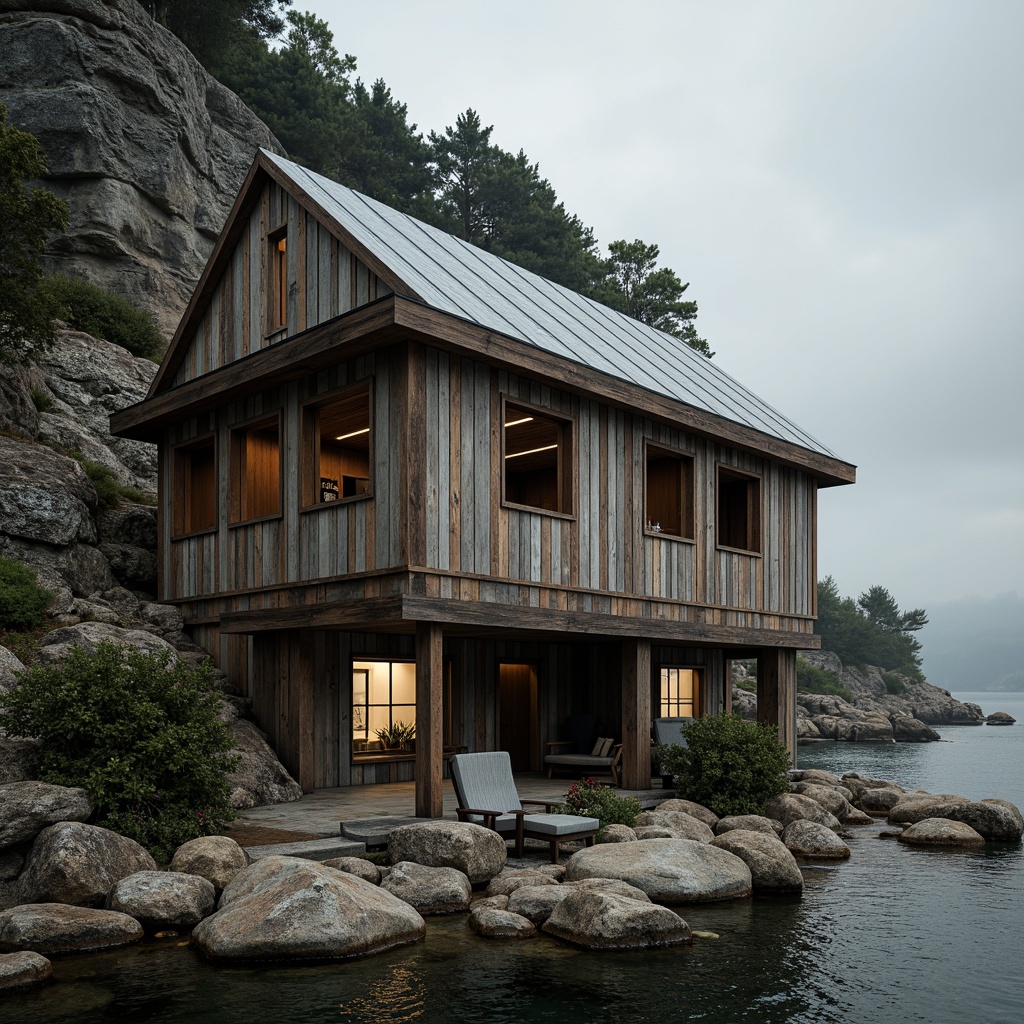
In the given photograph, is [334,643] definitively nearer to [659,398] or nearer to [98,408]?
[659,398]

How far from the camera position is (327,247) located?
45.6 feet

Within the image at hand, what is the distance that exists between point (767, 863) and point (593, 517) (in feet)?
17.4

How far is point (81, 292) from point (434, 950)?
21.4 m

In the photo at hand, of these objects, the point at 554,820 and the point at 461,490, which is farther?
the point at 461,490

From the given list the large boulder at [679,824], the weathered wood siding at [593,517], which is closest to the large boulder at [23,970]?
the weathered wood siding at [593,517]

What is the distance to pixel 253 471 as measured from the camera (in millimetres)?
15664

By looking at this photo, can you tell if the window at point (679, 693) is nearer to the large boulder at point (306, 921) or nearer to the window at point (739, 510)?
the window at point (739, 510)

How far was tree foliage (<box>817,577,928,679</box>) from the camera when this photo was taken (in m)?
79.8

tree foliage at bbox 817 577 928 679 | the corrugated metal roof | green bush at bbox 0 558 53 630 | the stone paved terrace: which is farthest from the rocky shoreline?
tree foliage at bbox 817 577 928 679

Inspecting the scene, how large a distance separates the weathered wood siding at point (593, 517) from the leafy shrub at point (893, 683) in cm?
6490

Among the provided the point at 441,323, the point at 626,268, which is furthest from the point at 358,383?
the point at 626,268

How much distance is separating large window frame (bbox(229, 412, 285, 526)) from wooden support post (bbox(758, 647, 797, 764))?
9016mm

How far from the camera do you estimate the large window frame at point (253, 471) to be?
50.6 feet

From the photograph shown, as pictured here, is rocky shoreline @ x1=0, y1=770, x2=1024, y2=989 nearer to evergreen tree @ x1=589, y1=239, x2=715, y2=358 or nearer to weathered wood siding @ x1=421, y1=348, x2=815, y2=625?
weathered wood siding @ x1=421, y1=348, x2=815, y2=625
